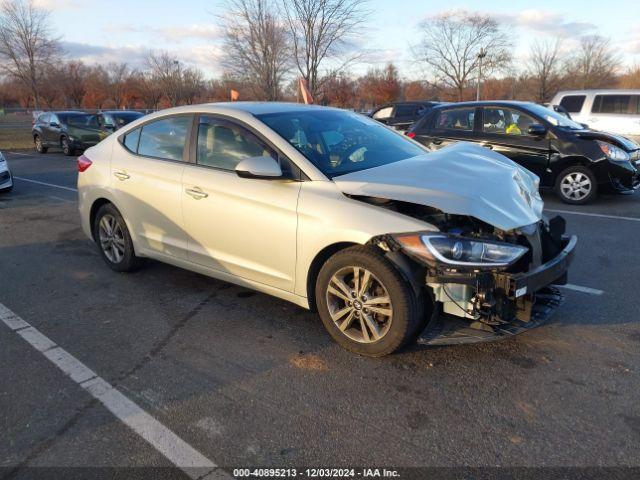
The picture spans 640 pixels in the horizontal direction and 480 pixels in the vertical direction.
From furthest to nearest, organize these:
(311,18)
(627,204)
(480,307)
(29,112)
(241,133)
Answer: (29,112) → (311,18) → (627,204) → (241,133) → (480,307)

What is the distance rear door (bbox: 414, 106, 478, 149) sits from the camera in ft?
29.8

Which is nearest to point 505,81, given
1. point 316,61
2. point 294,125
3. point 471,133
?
point 316,61

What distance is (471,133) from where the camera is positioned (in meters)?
9.04

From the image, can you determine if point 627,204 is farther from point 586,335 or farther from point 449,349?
point 449,349

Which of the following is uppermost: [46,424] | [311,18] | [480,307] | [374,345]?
[311,18]

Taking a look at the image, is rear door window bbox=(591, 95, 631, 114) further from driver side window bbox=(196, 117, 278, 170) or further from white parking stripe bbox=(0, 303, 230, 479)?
white parking stripe bbox=(0, 303, 230, 479)

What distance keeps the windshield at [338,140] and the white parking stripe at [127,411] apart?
1.94m

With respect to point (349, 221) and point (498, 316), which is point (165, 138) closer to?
point (349, 221)

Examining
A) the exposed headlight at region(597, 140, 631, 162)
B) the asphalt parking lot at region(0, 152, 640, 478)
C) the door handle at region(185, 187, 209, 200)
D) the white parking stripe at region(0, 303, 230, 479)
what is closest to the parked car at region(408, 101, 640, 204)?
the exposed headlight at region(597, 140, 631, 162)

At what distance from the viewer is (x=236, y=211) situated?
3.96 metres

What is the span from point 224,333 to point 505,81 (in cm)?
4854

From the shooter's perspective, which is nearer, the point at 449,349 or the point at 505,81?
the point at 449,349

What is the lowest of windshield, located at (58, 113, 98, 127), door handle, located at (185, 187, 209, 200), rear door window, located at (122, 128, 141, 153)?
door handle, located at (185, 187, 209, 200)

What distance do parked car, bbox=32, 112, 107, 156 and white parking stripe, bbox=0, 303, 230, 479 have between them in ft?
52.4
